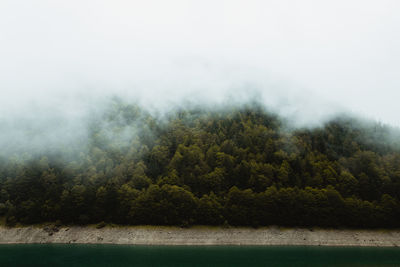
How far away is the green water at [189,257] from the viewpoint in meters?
48.5

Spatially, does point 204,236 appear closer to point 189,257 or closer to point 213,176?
point 189,257

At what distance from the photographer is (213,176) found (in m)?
89.0

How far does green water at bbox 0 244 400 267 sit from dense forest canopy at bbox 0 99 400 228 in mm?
14394

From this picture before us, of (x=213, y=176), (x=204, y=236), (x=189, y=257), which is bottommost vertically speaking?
(x=204, y=236)

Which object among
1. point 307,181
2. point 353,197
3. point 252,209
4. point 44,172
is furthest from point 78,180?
point 353,197

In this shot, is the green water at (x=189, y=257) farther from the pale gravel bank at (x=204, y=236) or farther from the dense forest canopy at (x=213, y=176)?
the dense forest canopy at (x=213, y=176)

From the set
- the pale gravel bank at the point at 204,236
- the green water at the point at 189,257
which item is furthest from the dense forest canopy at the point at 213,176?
the green water at the point at 189,257

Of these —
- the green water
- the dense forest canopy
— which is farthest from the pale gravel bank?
the green water

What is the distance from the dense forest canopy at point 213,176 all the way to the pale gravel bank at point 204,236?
271 centimetres

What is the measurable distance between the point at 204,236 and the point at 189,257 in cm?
1957

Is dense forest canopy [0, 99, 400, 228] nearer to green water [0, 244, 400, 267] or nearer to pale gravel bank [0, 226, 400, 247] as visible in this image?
pale gravel bank [0, 226, 400, 247]

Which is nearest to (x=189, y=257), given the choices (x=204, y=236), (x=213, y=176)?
(x=204, y=236)

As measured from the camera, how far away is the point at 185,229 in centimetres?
7519

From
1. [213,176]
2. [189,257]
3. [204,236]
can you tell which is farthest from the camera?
[213,176]
